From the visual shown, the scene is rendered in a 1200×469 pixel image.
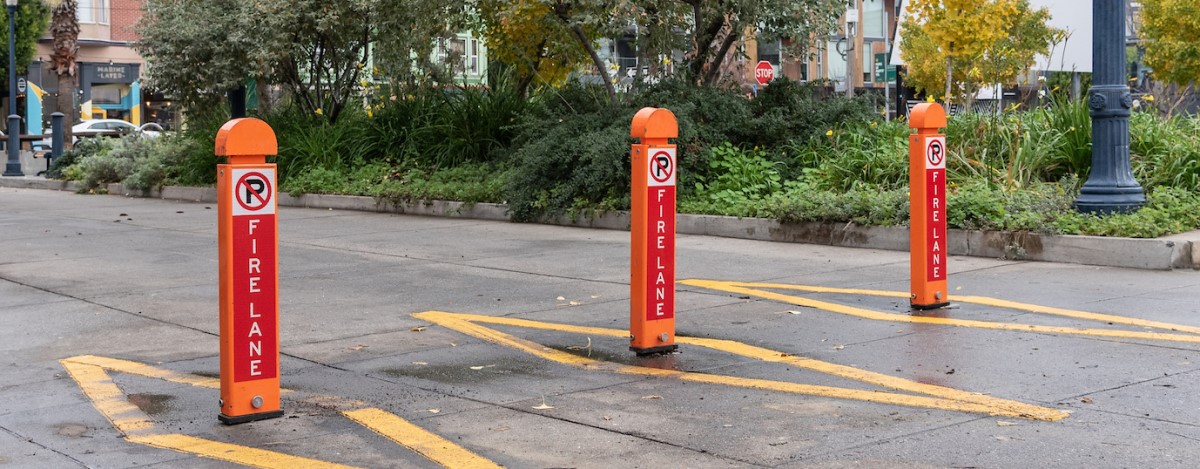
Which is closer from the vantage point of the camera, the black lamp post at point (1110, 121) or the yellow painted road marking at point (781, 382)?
the yellow painted road marking at point (781, 382)

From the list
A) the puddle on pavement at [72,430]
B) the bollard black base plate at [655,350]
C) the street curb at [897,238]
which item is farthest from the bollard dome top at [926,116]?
the puddle on pavement at [72,430]

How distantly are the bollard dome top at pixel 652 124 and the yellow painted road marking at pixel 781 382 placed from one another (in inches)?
46.3

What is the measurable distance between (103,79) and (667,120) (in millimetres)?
53006

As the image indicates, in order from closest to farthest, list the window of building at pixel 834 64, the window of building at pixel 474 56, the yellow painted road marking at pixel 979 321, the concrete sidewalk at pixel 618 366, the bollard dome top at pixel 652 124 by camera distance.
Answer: the concrete sidewalk at pixel 618 366, the bollard dome top at pixel 652 124, the yellow painted road marking at pixel 979 321, the window of building at pixel 474 56, the window of building at pixel 834 64

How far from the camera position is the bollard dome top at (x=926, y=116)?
7836 mm

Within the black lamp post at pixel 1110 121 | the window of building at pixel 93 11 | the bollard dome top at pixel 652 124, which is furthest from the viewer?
the window of building at pixel 93 11

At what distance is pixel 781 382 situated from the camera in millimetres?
6059

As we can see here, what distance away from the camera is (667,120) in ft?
22.0

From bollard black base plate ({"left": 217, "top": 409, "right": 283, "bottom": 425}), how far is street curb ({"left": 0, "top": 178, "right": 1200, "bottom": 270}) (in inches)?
277

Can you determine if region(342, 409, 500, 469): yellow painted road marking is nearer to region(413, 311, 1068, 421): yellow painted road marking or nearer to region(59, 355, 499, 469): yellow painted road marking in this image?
region(59, 355, 499, 469): yellow painted road marking

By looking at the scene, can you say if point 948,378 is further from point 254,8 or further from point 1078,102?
point 254,8

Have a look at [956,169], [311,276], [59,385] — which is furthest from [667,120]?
[956,169]

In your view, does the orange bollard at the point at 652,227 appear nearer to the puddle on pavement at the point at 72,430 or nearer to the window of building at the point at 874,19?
the puddle on pavement at the point at 72,430

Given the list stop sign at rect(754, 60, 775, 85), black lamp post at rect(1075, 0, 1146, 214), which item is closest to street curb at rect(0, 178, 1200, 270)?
black lamp post at rect(1075, 0, 1146, 214)
